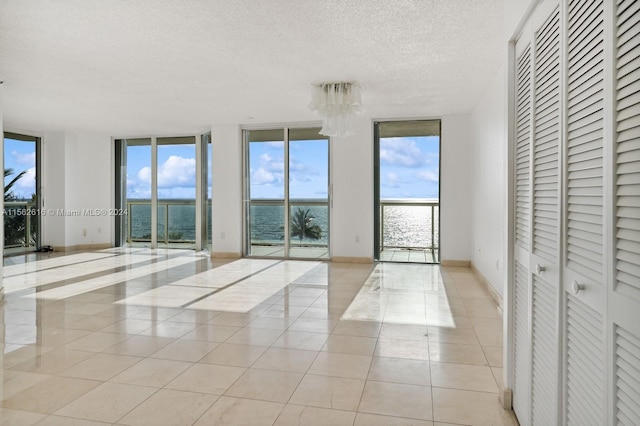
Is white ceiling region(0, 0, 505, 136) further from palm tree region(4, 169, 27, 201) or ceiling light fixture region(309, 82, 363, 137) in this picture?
palm tree region(4, 169, 27, 201)

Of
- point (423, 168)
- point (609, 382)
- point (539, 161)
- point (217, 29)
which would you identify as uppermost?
point (217, 29)

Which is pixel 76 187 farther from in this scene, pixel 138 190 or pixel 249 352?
pixel 249 352

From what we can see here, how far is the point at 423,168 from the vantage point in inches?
274

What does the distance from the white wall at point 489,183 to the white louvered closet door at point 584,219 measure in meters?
2.48

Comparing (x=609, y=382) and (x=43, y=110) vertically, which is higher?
(x=43, y=110)

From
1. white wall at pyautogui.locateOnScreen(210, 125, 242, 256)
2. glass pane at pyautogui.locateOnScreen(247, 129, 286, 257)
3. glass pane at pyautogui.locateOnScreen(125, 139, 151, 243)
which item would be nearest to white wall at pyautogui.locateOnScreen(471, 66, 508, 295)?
glass pane at pyautogui.locateOnScreen(247, 129, 286, 257)

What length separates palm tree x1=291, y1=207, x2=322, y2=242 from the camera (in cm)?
736

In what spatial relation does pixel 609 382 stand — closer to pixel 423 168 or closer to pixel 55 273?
pixel 423 168

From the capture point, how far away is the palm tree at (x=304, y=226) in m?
7.36

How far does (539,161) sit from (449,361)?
5.18 feet

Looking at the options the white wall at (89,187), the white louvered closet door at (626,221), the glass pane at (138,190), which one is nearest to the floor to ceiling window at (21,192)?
the white wall at (89,187)

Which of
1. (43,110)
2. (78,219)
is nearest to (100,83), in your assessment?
(43,110)

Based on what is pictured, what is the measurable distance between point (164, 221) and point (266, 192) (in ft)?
8.53

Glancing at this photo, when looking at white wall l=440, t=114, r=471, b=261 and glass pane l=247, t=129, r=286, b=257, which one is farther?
glass pane l=247, t=129, r=286, b=257
